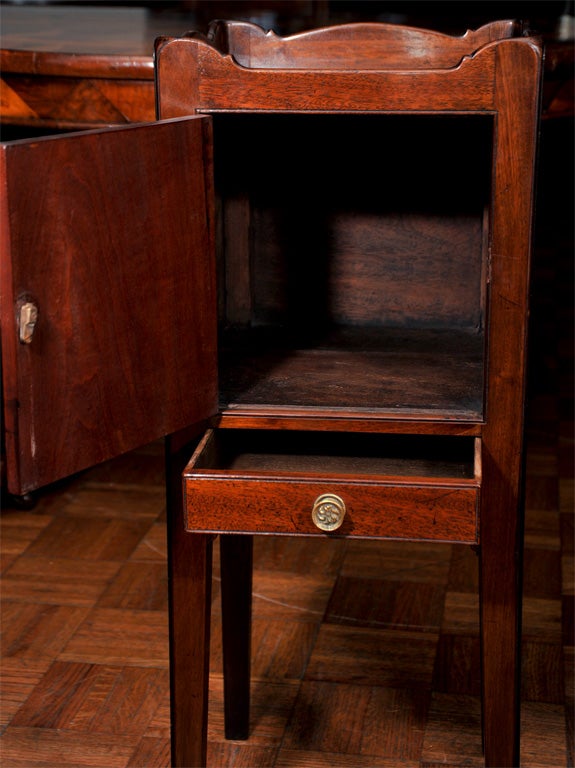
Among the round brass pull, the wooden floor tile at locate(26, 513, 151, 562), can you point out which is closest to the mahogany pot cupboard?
the round brass pull

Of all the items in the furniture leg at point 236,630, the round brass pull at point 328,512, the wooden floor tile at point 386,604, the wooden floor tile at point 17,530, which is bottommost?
the wooden floor tile at point 386,604

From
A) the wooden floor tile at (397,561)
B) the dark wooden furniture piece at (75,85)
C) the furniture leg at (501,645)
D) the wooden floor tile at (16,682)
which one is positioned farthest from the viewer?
the wooden floor tile at (397,561)

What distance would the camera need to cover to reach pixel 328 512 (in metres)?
1.10

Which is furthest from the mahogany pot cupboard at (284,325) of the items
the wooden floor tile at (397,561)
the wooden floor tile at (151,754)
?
the wooden floor tile at (397,561)

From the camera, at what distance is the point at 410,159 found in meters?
1.50

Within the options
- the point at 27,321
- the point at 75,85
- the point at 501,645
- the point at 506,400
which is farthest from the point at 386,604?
the point at 27,321

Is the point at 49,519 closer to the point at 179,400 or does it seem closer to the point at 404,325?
the point at 404,325

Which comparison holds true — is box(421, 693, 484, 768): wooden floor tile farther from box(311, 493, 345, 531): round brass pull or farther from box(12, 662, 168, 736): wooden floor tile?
box(311, 493, 345, 531): round brass pull

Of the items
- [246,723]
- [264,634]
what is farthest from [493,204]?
[264,634]

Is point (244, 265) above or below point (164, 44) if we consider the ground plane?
below

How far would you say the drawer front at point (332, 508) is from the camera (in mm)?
1073

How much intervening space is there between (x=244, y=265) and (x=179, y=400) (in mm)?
425

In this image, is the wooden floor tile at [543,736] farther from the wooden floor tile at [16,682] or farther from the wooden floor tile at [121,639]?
the wooden floor tile at [16,682]

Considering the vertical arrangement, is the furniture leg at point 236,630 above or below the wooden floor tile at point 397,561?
above
